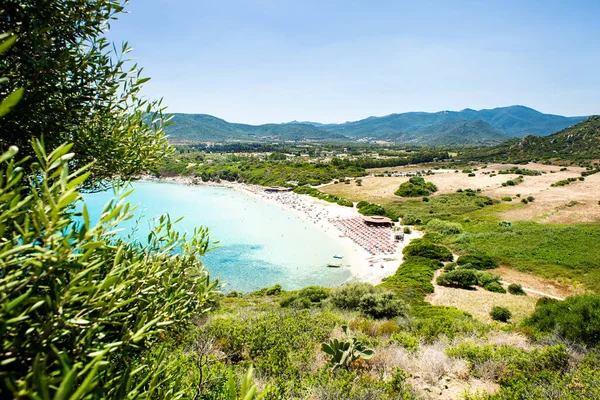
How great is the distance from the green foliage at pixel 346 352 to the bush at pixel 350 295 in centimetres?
1053

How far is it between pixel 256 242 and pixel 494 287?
35.0 meters

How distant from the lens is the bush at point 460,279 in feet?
92.1

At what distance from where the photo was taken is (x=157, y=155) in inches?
245

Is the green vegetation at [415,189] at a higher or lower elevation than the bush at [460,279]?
higher

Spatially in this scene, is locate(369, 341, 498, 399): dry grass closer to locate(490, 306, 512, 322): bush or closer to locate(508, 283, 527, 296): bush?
locate(490, 306, 512, 322): bush

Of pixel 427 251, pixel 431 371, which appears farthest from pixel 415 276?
pixel 431 371

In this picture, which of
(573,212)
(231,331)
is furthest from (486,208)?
(231,331)

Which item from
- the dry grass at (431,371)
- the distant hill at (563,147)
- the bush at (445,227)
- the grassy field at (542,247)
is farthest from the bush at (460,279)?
the distant hill at (563,147)

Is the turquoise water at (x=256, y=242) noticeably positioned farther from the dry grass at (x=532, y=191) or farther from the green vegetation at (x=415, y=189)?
the green vegetation at (x=415, y=189)

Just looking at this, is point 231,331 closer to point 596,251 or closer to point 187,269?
point 187,269

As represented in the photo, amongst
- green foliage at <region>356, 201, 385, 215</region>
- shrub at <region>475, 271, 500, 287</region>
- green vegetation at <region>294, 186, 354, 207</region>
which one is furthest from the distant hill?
shrub at <region>475, 271, 500, 287</region>

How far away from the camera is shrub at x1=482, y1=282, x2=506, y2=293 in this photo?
26.2 metres

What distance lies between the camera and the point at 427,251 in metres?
38.3

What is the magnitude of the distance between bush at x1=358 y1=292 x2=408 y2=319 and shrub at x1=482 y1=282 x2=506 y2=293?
12875 millimetres
